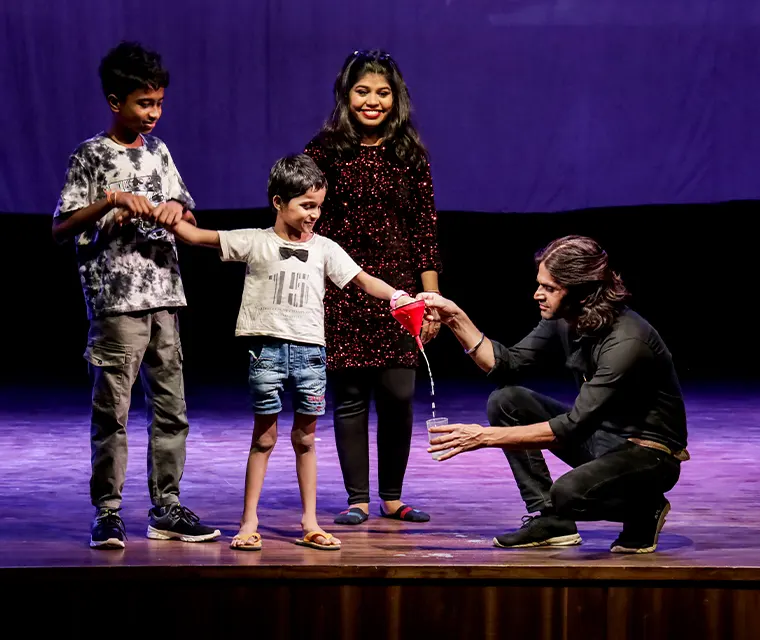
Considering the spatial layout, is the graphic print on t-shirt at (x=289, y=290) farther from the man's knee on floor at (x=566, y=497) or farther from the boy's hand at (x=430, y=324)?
the man's knee on floor at (x=566, y=497)

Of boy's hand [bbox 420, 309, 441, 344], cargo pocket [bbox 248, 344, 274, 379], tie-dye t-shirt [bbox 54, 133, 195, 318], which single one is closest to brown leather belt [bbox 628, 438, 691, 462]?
boy's hand [bbox 420, 309, 441, 344]

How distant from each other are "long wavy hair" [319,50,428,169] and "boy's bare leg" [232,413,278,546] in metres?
0.92

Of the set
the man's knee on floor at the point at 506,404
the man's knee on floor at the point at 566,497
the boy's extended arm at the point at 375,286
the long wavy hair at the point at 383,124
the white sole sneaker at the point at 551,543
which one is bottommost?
the white sole sneaker at the point at 551,543

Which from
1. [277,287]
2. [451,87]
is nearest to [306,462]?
[277,287]

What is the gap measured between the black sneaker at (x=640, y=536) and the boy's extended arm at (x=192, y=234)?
130 cm

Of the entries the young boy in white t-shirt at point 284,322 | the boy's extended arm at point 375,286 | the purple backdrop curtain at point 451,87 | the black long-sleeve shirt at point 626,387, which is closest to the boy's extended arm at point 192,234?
the young boy in white t-shirt at point 284,322

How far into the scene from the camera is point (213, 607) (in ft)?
9.59

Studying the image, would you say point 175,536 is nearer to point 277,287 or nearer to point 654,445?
point 277,287

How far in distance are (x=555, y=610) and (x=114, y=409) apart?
1.25m

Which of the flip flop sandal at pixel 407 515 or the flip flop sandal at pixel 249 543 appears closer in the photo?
the flip flop sandal at pixel 249 543

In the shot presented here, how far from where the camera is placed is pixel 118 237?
3.21m

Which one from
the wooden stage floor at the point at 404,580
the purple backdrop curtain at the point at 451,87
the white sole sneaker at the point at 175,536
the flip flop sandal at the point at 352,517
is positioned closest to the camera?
the wooden stage floor at the point at 404,580

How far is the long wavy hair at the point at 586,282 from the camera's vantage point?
124 inches

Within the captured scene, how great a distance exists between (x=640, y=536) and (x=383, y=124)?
1431 mm
